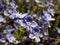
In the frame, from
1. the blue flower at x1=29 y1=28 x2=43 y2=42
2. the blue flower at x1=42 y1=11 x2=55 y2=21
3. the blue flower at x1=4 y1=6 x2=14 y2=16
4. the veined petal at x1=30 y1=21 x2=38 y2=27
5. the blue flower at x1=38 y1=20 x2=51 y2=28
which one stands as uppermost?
the blue flower at x1=4 y1=6 x2=14 y2=16

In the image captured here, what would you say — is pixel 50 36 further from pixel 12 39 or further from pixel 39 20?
pixel 12 39

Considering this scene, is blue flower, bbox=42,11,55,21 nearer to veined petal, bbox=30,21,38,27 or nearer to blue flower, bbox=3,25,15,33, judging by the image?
veined petal, bbox=30,21,38,27

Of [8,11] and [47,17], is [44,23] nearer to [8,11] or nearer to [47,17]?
[47,17]

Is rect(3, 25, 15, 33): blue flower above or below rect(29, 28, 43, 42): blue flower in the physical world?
above

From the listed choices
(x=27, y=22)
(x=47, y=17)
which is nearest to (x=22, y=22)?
(x=27, y=22)

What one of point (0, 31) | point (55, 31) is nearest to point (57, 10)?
point (55, 31)

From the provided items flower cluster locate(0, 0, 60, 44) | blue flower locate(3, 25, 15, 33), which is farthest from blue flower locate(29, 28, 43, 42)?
blue flower locate(3, 25, 15, 33)

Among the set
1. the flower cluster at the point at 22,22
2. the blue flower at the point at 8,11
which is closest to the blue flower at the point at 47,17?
the flower cluster at the point at 22,22

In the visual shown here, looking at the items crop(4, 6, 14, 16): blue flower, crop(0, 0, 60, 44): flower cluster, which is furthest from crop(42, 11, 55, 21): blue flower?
crop(4, 6, 14, 16): blue flower
